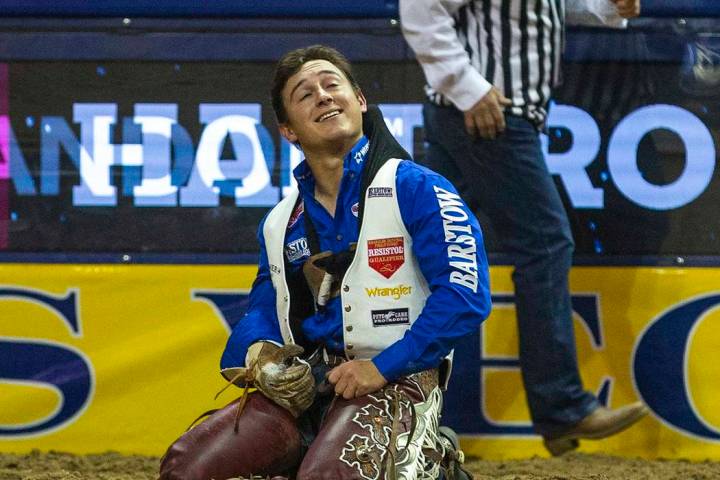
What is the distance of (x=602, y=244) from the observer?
4555 mm

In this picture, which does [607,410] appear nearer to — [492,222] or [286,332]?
[492,222]

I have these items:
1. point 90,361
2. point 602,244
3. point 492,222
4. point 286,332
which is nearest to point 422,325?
point 286,332

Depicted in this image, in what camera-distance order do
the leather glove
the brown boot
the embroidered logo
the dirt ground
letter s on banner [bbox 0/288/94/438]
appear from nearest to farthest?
the leather glove, the embroidered logo, the dirt ground, the brown boot, letter s on banner [bbox 0/288/94/438]

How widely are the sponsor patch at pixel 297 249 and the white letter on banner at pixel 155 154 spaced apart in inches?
49.5

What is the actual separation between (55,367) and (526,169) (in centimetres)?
191

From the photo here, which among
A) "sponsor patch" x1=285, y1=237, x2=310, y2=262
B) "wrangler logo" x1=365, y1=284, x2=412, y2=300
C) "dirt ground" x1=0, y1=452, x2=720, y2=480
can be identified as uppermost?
"sponsor patch" x1=285, y1=237, x2=310, y2=262

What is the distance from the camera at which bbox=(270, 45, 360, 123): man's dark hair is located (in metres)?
3.53

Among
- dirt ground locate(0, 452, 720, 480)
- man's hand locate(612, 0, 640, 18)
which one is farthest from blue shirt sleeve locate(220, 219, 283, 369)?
man's hand locate(612, 0, 640, 18)

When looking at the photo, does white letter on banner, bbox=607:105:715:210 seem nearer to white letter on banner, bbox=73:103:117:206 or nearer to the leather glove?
the leather glove

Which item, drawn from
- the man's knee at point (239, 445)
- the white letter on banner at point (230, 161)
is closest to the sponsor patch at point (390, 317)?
the man's knee at point (239, 445)

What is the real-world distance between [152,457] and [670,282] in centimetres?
205

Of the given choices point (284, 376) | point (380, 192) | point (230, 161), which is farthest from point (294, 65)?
point (230, 161)

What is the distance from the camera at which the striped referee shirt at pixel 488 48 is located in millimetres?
4176

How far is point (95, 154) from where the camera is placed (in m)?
4.65
